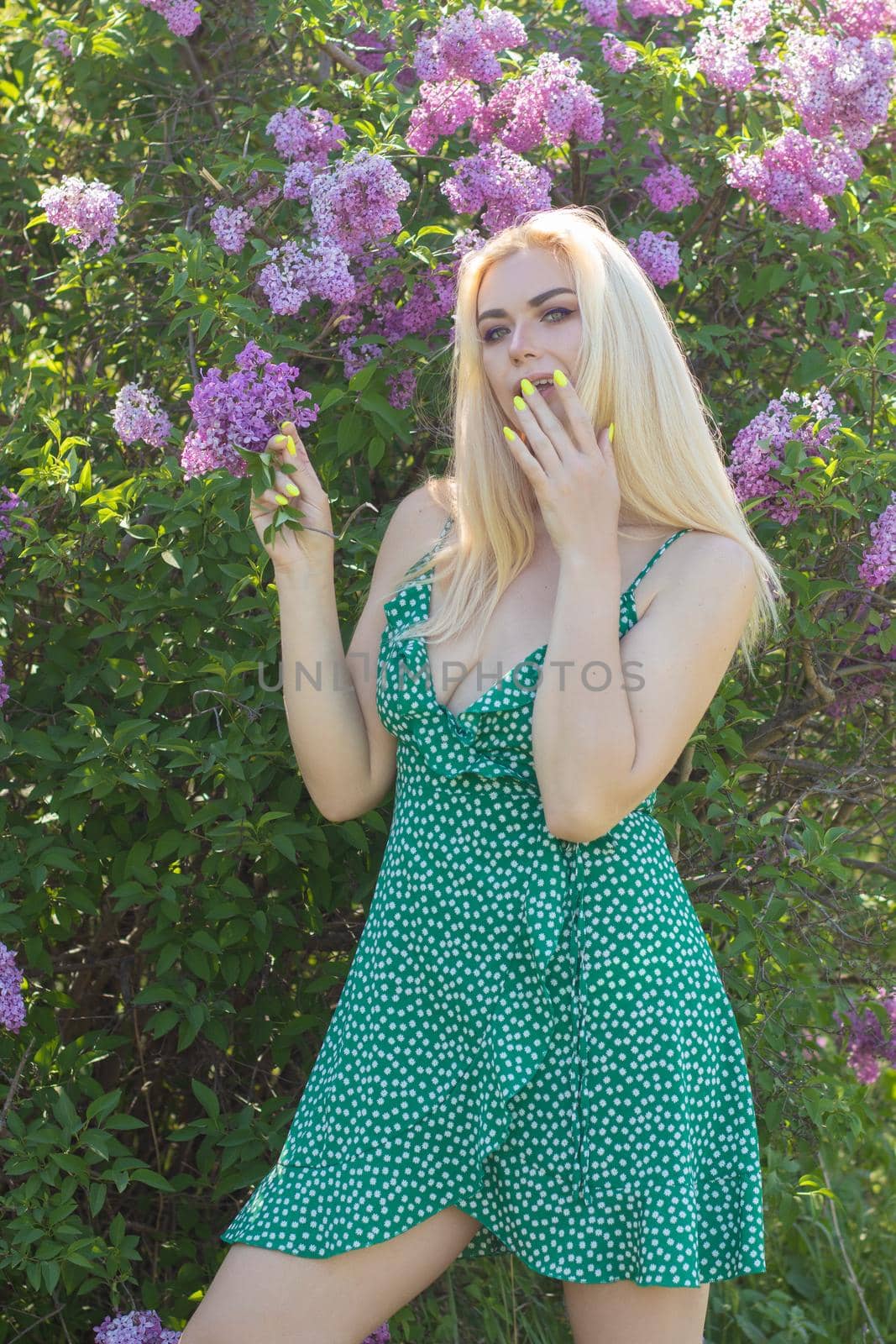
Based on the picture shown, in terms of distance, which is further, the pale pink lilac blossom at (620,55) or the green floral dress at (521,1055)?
the pale pink lilac blossom at (620,55)

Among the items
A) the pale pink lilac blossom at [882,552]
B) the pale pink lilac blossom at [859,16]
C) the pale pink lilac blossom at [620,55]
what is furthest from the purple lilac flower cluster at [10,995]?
the pale pink lilac blossom at [859,16]

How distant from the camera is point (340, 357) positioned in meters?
2.68

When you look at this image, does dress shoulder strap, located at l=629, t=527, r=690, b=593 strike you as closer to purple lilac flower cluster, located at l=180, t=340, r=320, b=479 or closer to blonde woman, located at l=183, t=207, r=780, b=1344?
blonde woman, located at l=183, t=207, r=780, b=1344

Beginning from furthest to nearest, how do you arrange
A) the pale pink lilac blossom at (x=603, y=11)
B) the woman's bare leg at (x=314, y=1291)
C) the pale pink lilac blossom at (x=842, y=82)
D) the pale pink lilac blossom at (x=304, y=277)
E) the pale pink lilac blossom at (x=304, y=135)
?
1. the pale pink lilac blossom at (x=603, y=11)
2. the pale pink lilac blossom at (x=842, y=82)
3. the pale pink lilac blossom at (x=304, y=135)
4. the pale pink lilac blossom at (x=304, y=277)
5. the woman's bare leg at (x=314, y=1291)

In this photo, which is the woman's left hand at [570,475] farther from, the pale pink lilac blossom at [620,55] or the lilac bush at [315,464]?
the pale pink lilac blossom at [620,55]

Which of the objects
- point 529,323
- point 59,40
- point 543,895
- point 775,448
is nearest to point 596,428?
point 529,323

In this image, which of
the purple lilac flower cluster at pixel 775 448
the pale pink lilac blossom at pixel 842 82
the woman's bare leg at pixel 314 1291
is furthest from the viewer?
the pale pink lilac blossom at pixel 842 82

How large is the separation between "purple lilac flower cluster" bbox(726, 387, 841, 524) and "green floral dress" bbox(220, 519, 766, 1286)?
1.78 feet

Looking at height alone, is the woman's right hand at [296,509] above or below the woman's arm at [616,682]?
above

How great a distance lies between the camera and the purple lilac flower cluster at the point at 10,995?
2.34 meters

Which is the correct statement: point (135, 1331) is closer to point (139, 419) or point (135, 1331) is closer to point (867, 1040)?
point (139, 419)

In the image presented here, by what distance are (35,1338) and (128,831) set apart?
3.41ft

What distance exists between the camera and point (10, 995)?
7.70 ft

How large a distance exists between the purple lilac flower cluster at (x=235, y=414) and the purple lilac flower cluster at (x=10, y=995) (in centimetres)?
87
